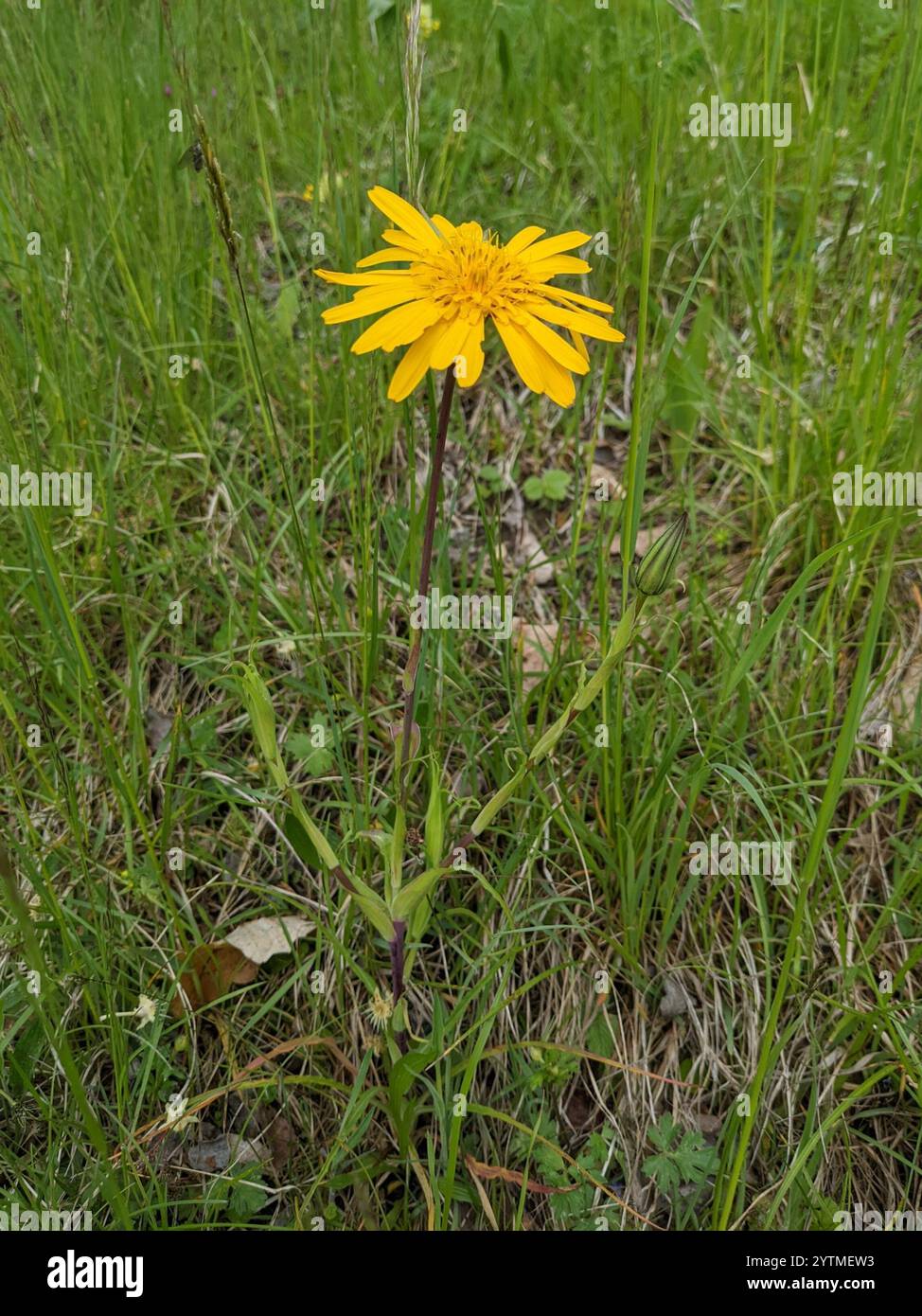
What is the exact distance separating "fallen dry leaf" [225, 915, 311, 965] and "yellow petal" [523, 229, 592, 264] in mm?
1229

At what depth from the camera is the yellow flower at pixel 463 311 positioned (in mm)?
1165

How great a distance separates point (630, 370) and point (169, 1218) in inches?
87.3

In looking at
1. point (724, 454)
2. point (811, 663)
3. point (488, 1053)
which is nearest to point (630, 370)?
point (724, 454)

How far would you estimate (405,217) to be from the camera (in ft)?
4.33

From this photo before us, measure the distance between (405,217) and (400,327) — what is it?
0.83 feet

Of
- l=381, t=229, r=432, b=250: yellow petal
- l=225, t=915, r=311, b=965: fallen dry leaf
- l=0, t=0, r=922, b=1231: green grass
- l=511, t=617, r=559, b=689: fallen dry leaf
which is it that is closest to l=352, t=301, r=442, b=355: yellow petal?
l=381, t=229, r=432, b=250: yellow petal

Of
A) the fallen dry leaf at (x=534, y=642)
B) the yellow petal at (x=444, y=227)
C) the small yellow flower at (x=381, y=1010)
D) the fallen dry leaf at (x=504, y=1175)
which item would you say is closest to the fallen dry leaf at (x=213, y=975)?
the small yellow flower at (x=381, y=1010)

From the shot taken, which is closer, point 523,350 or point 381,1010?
point 523,350

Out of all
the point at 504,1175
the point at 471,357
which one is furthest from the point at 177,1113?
the point at 471,357

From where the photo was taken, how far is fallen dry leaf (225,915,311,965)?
68.5 inches

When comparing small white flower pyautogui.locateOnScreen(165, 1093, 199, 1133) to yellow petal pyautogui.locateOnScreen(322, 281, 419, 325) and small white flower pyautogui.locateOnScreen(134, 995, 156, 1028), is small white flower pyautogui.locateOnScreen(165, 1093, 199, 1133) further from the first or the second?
yellow petal pyautogui.locateOnScreen(322, 281, 419, 325)

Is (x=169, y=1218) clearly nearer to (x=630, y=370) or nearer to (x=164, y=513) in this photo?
(x=164, y=513)

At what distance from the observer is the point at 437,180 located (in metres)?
2.03

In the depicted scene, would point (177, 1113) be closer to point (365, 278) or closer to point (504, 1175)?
point (504, 1175)
